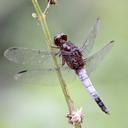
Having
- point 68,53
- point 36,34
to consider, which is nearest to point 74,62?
point 68,53

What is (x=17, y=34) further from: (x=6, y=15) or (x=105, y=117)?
(x=105, y=117)

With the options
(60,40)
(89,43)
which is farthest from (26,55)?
(89,43)

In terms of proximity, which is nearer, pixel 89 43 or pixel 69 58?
pixel 69 58

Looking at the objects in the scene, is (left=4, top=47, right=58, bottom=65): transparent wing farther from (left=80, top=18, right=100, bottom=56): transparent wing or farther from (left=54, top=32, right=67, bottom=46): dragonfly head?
(left=80, top=18, right=100, bottom=56): transparent wing

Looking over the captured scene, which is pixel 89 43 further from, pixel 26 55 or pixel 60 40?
pixel 26 55

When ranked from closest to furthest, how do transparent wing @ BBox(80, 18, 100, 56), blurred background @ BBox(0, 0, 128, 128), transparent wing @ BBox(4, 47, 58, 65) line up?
transparent wing @ BBox(4, 47, 58, 65) → transparent wing @ BBox(80, 18, 100, 56) → blurred background @ BBox(0, 0, 128, 128)

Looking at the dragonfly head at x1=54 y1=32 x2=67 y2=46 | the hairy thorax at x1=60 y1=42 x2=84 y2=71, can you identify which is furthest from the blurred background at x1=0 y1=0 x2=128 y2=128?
the dragonfly head at x1=54 y1=32 x2=67 y2=46

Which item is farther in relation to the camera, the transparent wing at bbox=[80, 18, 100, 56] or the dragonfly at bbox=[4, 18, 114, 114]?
the transparent wing at bbox=[80, 18, 100, 56]

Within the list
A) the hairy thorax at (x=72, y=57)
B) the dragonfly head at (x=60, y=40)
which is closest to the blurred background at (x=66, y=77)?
the hairy thorax at (x=72, y=57)
